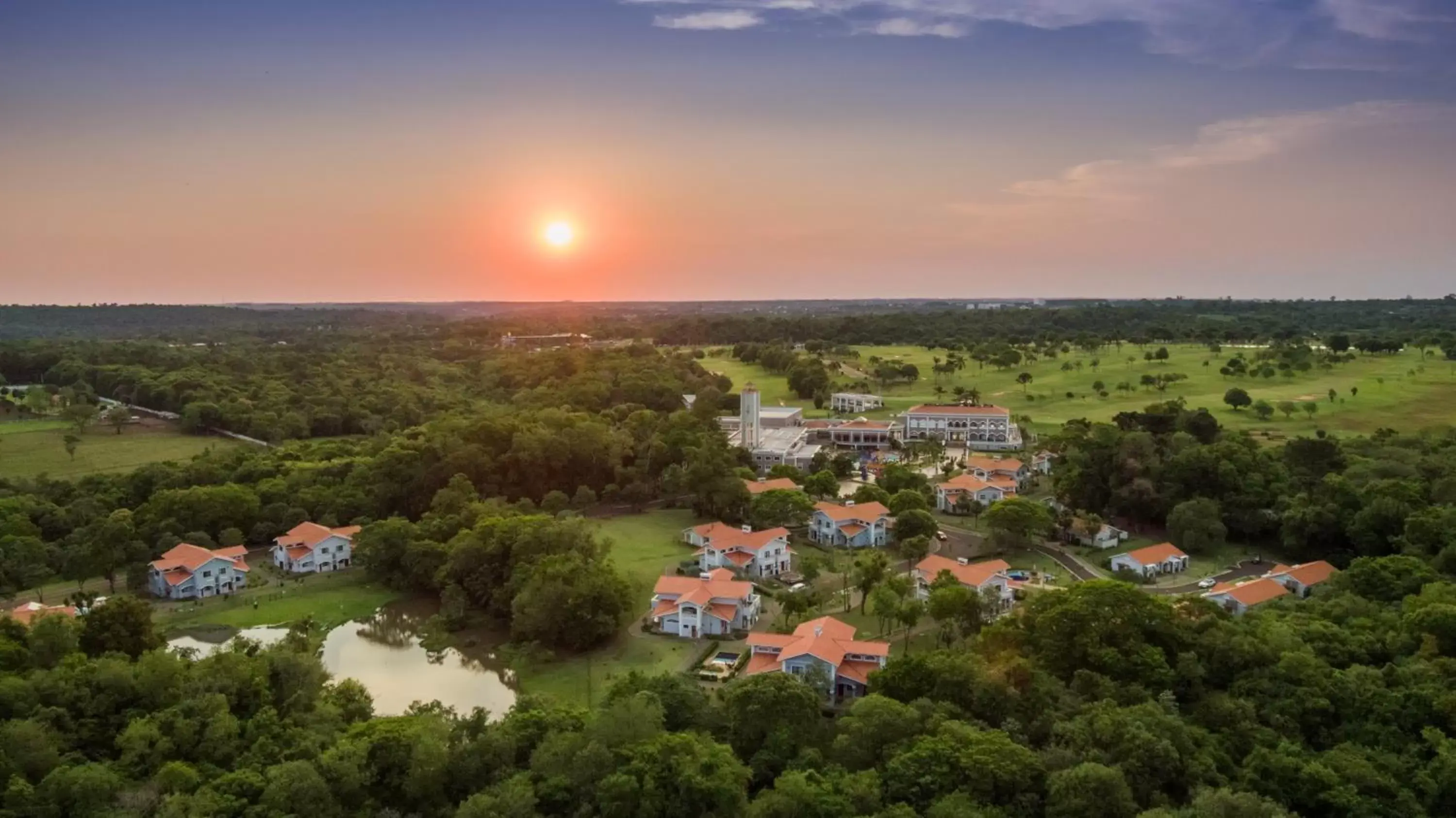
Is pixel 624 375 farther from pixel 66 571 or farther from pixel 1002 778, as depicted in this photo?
pixel 1002 778

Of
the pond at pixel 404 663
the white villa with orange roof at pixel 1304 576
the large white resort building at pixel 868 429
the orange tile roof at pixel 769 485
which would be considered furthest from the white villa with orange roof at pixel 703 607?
the large white resort building at pixel 868 429

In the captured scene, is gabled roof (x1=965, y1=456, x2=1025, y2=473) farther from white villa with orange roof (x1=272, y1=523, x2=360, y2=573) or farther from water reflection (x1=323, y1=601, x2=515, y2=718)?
white villa with orange roof (x1=272, y1=523, x2=360, y2=573)

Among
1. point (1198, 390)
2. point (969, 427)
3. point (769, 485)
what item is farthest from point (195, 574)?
point (1198, 390)

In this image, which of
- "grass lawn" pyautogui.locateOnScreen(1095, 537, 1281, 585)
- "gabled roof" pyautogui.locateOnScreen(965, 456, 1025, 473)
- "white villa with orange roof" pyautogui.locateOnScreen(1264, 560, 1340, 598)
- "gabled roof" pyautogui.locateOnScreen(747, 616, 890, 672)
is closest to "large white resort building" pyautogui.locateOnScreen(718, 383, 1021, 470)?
"gabled roof" pyautogui.locateOnScreen(965, 456, 1025, 473)

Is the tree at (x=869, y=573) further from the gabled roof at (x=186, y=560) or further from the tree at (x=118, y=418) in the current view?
the tree at (x=118, y=418)

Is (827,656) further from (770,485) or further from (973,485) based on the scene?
(973,485)

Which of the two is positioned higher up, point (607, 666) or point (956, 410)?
point (956, 410)
